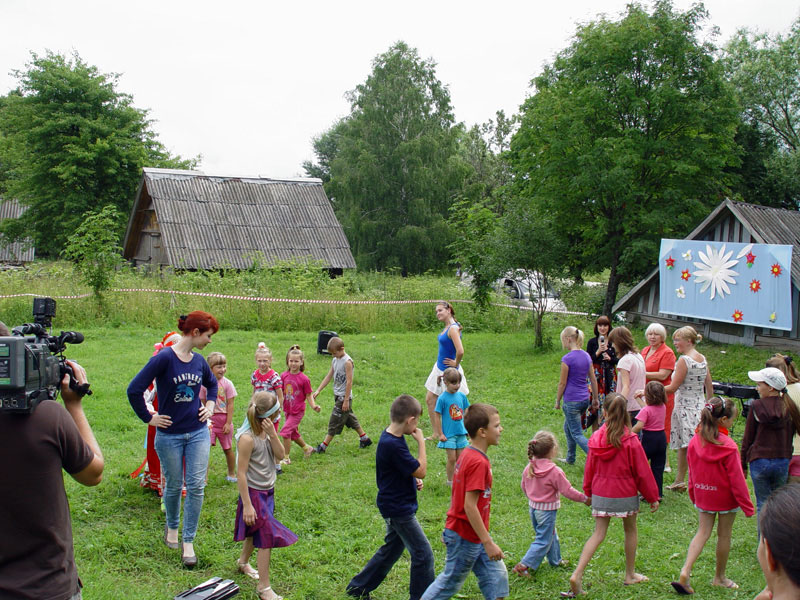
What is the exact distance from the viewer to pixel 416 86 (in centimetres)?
3791

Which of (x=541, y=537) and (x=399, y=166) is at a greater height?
(x=399, y=166)

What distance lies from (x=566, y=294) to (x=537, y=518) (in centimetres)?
1327

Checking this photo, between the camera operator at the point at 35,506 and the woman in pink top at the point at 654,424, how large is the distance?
5.30m

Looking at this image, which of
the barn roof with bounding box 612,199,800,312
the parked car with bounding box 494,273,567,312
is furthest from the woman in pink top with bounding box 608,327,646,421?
the parked car with bounding box 494,273,567,312

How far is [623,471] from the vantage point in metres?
5.34

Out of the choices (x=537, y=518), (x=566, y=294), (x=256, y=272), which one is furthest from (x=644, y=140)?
(x=537, y=518)

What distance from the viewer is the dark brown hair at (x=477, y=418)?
454 cm

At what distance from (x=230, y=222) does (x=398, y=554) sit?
911 inches

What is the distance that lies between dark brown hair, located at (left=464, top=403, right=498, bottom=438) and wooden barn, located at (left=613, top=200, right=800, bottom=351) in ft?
34.7

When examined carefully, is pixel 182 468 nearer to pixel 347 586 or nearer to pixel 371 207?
pixel 347 586

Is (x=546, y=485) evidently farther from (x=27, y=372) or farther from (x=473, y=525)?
(x=27, y=372)

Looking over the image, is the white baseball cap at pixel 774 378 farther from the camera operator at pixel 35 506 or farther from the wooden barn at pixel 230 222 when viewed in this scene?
the wooden barn at pixel 230 222

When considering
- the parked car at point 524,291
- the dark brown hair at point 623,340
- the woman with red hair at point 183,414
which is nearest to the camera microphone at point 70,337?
the woman with red hair at point 183,414

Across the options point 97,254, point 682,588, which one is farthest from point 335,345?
point 97,254
